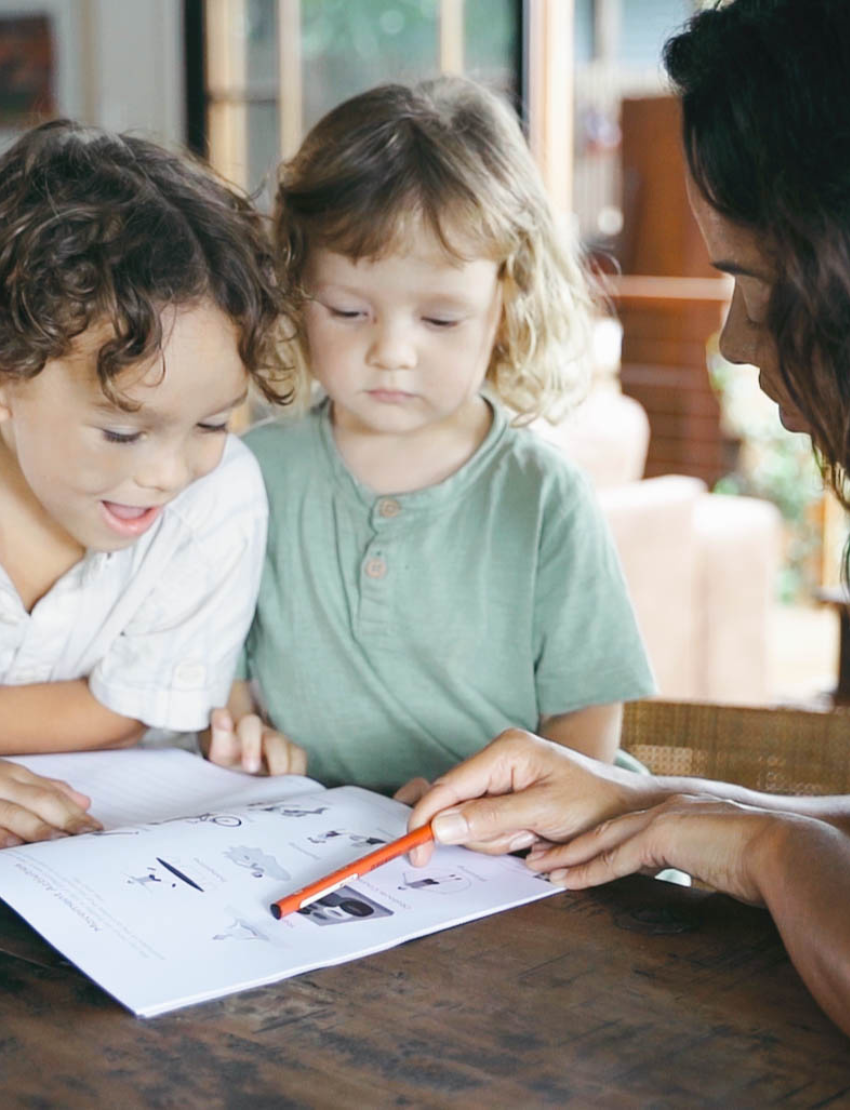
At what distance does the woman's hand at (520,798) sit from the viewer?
1083 millimetres

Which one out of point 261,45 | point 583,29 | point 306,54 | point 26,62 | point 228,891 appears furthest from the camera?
point 583,29

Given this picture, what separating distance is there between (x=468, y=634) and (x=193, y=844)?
1.80 ft

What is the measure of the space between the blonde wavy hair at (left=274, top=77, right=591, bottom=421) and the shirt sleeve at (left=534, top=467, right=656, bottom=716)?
185 mm

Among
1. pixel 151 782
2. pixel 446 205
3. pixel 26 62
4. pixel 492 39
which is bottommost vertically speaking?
pixel 151 782

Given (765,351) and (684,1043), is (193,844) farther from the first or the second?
(765,351)

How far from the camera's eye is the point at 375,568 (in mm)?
1574

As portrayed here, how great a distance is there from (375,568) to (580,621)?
218 mm

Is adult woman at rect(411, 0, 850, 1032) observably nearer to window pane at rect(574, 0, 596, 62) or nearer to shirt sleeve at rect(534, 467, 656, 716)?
shirt sleeve at rect(534, 467, 656, 716)

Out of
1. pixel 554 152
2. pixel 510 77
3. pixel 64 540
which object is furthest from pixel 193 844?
pixel 554 152

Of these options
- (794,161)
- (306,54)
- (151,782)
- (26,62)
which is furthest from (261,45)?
(794,161)

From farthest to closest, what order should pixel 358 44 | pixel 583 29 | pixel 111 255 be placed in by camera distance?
pixel 583 29
pixel 358 44
pixel 111 255

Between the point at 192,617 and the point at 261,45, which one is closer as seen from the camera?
the point at 192,617

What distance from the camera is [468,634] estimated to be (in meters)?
1.56

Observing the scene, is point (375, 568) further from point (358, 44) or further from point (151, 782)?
point (358, 44)
